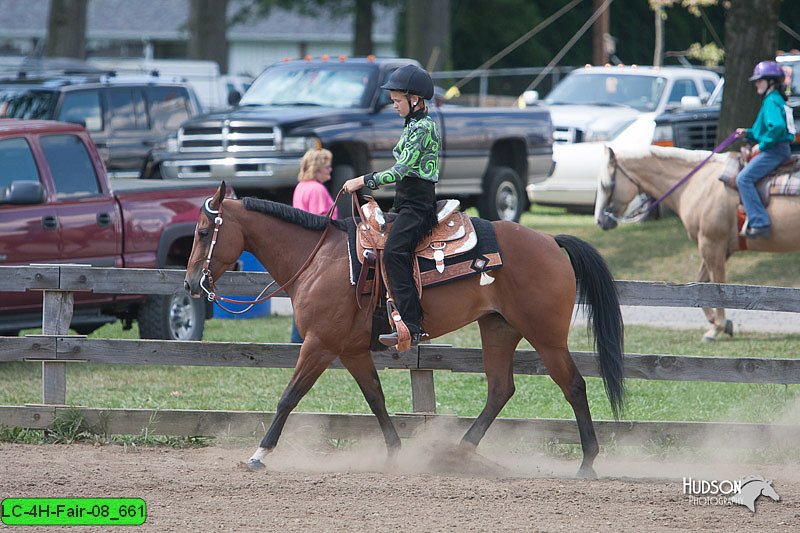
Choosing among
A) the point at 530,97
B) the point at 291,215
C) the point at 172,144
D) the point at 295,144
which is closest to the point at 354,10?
the point at 530,97

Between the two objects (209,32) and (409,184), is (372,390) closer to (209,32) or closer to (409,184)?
(409,184)

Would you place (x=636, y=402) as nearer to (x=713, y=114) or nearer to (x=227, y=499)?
(x=227, y=499)

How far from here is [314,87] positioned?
17906 mm

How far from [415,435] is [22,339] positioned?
9.47 ft

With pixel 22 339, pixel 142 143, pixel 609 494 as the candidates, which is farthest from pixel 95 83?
pixel 609 494

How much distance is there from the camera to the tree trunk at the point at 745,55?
1755cm

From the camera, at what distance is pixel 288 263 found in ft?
25.4

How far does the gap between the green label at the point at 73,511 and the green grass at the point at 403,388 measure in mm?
1963

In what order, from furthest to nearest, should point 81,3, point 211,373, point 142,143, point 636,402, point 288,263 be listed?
1. point 81,3
2. point 142,143
3. point 211,373
4. point 636,402
5. point 288,263

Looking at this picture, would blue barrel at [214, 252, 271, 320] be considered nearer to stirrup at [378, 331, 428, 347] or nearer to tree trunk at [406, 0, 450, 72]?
stirrup at [378, 331, 428, 347]

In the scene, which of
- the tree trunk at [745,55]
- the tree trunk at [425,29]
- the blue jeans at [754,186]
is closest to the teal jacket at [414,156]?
the blue jeans at [754,186]

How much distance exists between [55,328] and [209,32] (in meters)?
27.5

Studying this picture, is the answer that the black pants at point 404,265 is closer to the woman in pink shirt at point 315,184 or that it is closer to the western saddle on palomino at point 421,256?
the western saddle on palomino at point 421,256

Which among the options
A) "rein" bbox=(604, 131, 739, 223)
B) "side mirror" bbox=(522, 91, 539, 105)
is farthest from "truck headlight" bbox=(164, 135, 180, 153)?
"side mirror" bbox=(522, 91, 539, 105)
